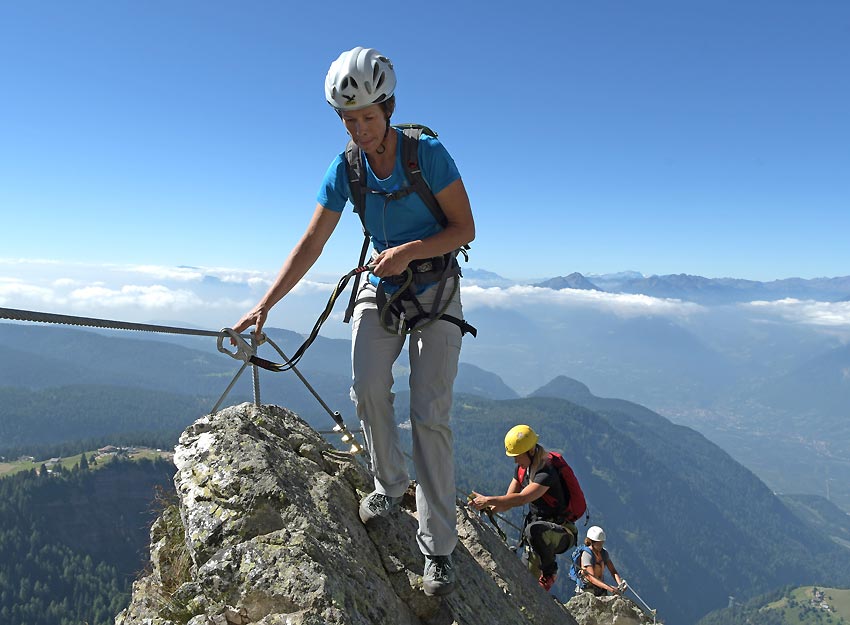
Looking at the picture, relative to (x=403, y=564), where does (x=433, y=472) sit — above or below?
above

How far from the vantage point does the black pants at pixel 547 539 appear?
1027 centimetres

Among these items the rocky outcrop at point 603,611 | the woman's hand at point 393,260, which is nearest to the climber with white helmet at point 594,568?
the rocky outcrop at point 603,611

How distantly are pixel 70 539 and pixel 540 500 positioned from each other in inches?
8518

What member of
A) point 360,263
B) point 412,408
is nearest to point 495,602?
point 412,408

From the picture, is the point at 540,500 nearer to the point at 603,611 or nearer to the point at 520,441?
the point at 520,441

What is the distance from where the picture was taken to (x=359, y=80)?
5066 mm

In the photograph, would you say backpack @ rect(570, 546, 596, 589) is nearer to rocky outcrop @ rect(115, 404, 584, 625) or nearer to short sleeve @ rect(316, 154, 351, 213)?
rocky outcrop @ rect(115, 404, 584, 625)

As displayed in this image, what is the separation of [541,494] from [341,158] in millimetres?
6897

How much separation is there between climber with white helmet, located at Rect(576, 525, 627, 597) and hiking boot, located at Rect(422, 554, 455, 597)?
7.96 metres

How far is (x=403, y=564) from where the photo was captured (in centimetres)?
601

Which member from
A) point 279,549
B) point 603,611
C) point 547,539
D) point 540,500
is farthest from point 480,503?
point 279,549

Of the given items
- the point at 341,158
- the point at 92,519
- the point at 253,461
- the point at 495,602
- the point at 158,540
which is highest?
the point at 341,158

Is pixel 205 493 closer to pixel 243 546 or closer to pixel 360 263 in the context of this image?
pixel 243 546

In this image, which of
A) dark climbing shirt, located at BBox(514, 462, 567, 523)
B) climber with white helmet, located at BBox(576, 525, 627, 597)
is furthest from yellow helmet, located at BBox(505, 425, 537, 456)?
climber with white helmet, located at BBox(576, 525, 627, 597)
